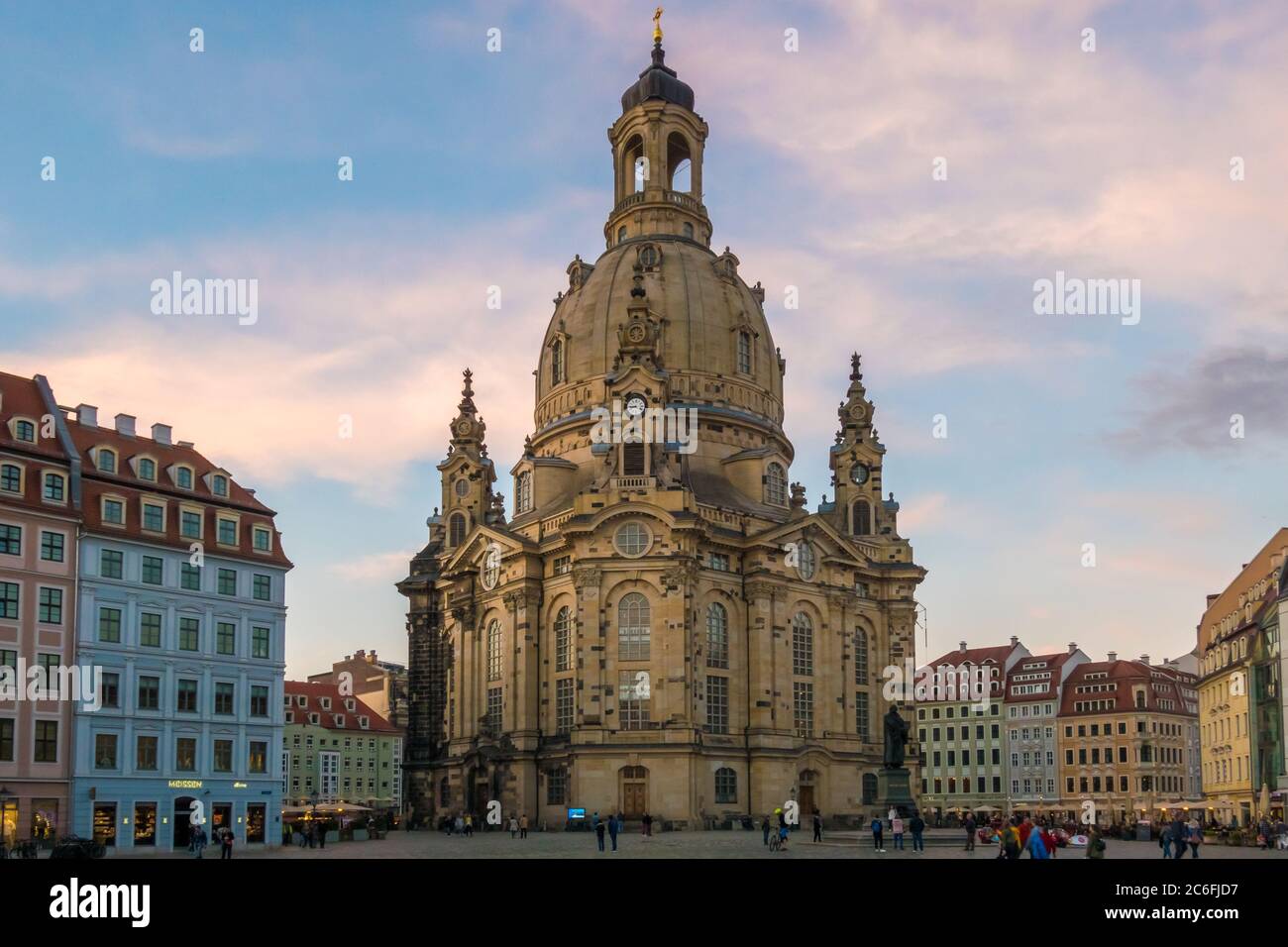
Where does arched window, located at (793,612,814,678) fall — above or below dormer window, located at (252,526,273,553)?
below

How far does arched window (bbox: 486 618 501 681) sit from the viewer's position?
3986 inches

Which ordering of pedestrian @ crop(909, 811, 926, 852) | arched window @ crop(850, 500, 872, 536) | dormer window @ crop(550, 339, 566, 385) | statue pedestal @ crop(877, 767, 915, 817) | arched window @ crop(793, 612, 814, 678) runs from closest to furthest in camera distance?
pedestrian @ crop(909, 811, 926, 852) < statue pedestal @ crop(877, 767, 915, 817) < arched window @ crop(793, 612, 814, 678) < dormer window @ crop(550, 339, 566, 385) < arched window @ crop(850, 500, 872, 536)

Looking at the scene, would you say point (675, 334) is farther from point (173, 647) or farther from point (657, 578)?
point (173, 647)

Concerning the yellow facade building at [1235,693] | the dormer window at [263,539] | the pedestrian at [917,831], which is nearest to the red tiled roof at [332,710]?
the dormer window at [263,539]

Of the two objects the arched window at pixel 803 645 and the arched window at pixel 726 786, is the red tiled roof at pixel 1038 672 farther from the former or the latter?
the arched window at pixel 726 786

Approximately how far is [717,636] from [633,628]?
6.20 meters

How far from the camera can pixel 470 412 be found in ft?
385

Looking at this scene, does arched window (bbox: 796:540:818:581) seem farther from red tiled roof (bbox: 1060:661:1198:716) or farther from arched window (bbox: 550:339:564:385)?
red tiled roof (bbox: 1060:661:1198:716)

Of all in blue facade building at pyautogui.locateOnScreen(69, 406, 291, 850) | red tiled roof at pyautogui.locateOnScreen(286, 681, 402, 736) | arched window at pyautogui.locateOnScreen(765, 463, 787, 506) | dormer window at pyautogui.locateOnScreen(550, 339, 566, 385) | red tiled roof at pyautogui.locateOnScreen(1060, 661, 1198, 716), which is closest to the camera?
blue facade building at pyautogui.locateOnScreen(69, 406, 291, 850)

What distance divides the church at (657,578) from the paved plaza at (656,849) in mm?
9818

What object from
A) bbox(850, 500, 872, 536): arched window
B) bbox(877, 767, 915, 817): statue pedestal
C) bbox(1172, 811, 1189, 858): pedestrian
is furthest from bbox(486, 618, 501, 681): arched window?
bbox(1172, 811, 1189, 858): pedestrian

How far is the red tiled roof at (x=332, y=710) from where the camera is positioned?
137m

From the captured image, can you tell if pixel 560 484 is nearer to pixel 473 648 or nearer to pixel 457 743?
pixel 473 648

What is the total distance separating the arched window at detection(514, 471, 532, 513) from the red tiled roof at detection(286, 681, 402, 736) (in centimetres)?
3979
